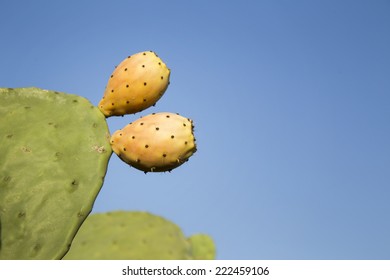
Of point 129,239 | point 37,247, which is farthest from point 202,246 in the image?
point 37,247

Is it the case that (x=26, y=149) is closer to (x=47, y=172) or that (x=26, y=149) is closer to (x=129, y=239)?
(x=47, y=172)

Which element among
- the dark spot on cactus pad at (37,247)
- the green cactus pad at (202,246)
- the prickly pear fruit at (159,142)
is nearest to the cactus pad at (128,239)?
the green cactus pad at (202,246)

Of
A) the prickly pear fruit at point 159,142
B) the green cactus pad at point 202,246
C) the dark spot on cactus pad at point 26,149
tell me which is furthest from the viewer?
the green cactus pad at point 202,246

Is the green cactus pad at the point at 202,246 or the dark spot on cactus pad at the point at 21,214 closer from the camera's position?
the dark spot on cactus pad at the point at 21,214

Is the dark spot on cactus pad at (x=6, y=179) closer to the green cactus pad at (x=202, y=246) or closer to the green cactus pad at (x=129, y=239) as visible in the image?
the green cactus pad at (x=129, y=239)

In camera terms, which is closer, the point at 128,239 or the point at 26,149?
the point at 26,149

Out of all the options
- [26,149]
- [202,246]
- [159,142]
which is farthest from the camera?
[202,246]
